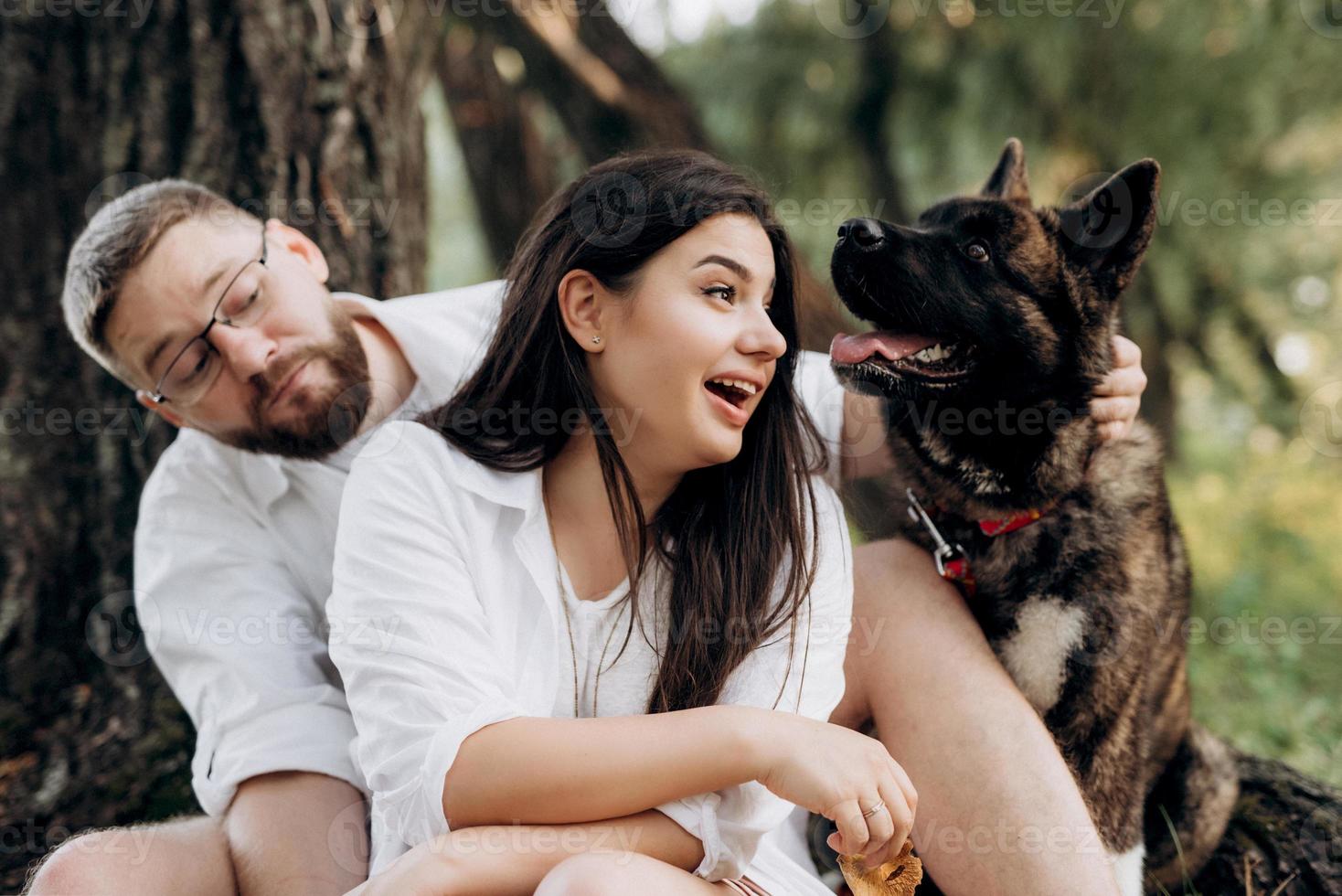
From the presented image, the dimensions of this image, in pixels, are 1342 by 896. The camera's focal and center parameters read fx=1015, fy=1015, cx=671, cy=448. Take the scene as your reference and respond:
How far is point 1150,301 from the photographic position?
559 cm

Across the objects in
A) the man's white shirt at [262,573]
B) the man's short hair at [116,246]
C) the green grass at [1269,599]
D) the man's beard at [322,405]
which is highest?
the man's short hair at [116,246]

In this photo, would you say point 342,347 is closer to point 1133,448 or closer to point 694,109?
point 1133,448

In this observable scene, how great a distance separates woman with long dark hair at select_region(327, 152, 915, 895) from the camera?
172 cm

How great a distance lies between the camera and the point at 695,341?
78.0 inches

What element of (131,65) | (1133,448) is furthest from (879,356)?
(131,65)

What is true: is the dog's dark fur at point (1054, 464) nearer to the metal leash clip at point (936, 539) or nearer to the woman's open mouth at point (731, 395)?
the metal leash clip at point (936, 539)

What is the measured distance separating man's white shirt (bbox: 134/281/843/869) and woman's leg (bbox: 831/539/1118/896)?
409 mm

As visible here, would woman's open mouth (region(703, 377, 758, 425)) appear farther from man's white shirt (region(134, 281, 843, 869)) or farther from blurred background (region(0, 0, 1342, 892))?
blurred background (region(0, 0, 1342, 892))

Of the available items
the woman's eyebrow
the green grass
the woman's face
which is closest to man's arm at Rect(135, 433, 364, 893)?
the woman's face

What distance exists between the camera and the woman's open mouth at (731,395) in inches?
80.3

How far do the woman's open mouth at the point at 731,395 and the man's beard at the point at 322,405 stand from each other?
100 centimetres

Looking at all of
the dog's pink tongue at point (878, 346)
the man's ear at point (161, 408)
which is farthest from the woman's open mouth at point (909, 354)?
the man's ear at point (161, 408)

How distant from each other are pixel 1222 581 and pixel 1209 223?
1970 mm

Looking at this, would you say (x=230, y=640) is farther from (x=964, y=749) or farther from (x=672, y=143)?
(x=672, y=143)
